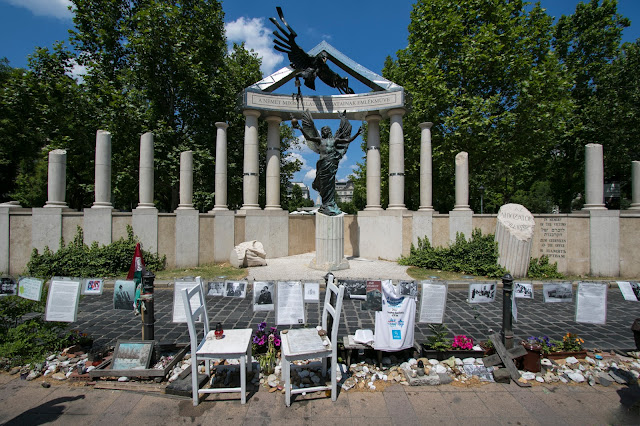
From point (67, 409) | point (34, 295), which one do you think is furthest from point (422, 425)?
point (34, 295)

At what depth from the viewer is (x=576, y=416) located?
3117 millimetres

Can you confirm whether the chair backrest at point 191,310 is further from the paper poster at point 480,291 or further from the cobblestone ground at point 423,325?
the paper poster at point 480,291

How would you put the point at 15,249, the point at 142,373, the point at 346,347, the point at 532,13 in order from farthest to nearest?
1. the point at 532,13
2. the point at 15,249
3. the point at 346,347
4. the point at 142,373

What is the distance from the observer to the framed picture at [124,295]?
4.45 metres

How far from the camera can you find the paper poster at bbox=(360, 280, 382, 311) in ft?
14.3

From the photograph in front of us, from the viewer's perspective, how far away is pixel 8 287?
4910 mm

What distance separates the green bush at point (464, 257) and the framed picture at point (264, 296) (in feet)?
24.6

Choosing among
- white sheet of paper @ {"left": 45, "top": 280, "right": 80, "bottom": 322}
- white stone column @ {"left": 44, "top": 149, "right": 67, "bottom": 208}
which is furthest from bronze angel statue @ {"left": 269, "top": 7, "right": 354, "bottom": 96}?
white sheet of paper @ {"left": 45, "top": 280, "right": 80, "bottom": 322}

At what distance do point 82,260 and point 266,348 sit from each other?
8344 mm

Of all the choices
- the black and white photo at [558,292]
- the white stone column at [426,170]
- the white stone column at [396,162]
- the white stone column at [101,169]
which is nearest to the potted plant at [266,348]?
the black and white photo at [558,292]

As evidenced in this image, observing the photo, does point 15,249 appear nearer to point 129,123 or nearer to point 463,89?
point 129,123

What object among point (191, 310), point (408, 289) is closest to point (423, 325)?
point (408, 289)

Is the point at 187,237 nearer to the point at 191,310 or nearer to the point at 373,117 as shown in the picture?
the point at 191,310

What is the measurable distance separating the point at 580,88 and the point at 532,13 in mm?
6674
